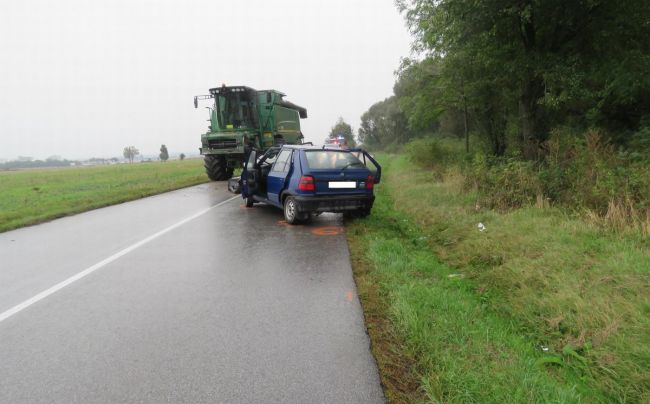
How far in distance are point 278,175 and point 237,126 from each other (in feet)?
29.0

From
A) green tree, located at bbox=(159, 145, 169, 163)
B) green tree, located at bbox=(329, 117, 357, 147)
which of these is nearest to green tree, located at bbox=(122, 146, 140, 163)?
green tree, located at bbox=(159, 145, 169, 163)

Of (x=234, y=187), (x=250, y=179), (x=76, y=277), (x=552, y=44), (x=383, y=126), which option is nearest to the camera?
(x=76, y=277)

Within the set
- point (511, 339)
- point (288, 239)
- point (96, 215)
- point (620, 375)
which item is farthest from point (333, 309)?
point (96, 215)

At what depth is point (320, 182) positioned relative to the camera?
711 cm

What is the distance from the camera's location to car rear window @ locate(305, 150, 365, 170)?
7.31m

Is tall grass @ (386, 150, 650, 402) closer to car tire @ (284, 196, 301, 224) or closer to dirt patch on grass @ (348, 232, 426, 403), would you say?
dirt patch on grass @ (348, 232, 426, 403)

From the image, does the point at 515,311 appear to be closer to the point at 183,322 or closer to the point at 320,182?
the point at 183,322

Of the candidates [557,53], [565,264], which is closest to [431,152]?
[557,53]

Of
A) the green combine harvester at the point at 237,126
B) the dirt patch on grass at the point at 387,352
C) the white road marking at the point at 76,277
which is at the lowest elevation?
the dirt patch on grass at the point at 387,352

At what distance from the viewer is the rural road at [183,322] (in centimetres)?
248

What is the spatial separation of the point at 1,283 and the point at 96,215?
513 cm

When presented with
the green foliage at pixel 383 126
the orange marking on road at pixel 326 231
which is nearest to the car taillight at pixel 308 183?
the orange marking on road at pixel 326 231

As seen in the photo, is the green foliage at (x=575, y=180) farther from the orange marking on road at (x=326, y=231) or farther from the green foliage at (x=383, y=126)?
the green foliage at (x=383, y=126)

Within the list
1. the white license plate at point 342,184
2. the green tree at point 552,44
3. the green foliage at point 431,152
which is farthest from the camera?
A: the green foliage at point 431,152
